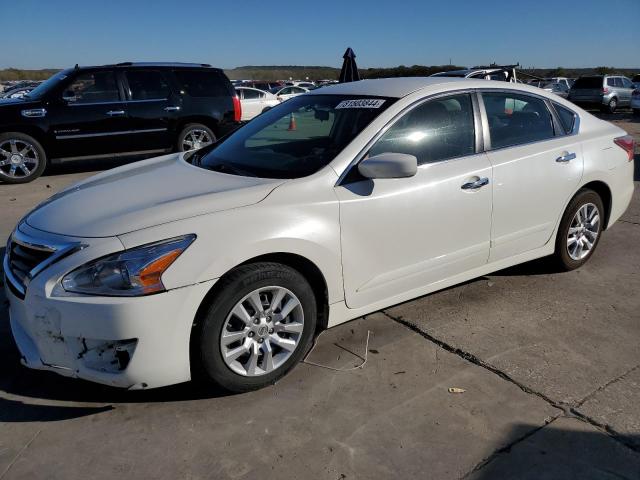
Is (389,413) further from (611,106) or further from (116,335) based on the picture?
(611,106)

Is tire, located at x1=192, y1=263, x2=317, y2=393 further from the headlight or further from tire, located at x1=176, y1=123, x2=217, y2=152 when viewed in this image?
tire, located at x1=176, y1=123, x2=217, y2=152

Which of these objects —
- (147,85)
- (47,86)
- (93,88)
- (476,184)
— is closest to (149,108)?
(147,85)

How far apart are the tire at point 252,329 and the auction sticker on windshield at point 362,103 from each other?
4.15ft

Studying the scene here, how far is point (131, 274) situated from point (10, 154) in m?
7.21

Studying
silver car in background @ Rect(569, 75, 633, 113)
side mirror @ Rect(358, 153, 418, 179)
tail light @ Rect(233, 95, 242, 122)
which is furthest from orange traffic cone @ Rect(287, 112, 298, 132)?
silver car in background @ Rect(569, 75, 633, 113)

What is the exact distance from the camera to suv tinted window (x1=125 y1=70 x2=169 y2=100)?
8.97 meters

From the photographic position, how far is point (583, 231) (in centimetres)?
443

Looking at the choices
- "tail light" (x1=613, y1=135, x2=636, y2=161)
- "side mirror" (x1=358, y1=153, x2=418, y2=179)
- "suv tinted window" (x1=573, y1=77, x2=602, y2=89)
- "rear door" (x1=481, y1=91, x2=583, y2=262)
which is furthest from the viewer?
"suv tinted window" (x1=573, y1=77, x2=602, y2=89)

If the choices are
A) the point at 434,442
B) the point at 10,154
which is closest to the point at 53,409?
the point at 434,442

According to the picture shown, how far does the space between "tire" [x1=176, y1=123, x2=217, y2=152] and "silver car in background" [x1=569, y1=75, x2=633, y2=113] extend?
1880cm

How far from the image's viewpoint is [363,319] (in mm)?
3738

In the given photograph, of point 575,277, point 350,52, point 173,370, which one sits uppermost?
point 350,52

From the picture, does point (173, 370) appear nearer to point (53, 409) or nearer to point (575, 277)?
point (53, 409)

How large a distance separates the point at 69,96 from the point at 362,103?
22.1ft
